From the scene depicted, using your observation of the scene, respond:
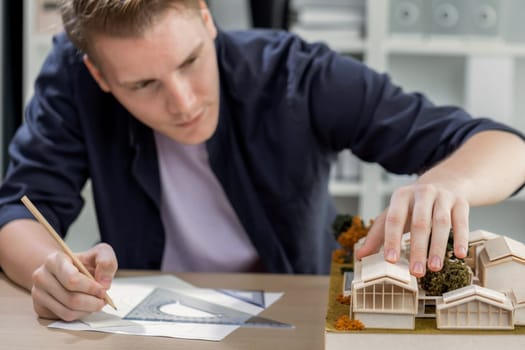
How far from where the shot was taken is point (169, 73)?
116 centimetres

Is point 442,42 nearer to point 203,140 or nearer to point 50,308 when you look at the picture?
point 203,140

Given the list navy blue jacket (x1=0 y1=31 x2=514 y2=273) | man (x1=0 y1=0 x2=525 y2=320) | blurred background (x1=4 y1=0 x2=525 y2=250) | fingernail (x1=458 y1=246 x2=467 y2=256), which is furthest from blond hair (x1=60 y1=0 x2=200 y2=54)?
blurred background (x1=4 y1=0 x2=525 y2=250)

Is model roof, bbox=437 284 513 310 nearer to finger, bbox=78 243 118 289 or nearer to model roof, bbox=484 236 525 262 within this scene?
model roof, bbox=484 236 525 262

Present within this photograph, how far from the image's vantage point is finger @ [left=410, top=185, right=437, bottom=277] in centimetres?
83

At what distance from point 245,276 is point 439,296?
1.49 ft

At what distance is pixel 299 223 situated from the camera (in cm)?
144

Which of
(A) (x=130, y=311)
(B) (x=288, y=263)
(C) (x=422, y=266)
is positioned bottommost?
(B) (x=288, y=263)

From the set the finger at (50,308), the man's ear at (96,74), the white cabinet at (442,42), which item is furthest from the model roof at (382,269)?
the white cabinet at (442,42)

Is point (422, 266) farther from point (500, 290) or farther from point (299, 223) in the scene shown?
point (299, 223)

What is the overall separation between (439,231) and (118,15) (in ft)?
1.86

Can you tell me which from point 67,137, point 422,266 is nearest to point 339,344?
point 422,266

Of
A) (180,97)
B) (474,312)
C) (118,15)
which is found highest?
(118,15)

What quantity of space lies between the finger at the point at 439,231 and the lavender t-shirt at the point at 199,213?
0.60 metres

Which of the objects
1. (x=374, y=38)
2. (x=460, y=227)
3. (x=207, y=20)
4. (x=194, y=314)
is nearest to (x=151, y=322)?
(x=194, y=314)
